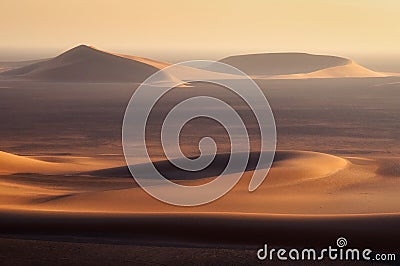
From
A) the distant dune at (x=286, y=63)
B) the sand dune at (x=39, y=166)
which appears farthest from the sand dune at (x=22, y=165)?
the distant dune at (x=286, y=63)

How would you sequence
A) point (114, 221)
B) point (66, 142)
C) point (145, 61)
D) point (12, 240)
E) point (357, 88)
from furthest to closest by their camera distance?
point (145, 61) < point (357, 88) < point (66, 142) < point (114, 221) < point (12, 240)

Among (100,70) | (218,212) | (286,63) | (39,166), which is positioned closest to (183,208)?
(218,212)

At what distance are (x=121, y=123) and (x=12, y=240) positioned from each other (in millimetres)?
31084

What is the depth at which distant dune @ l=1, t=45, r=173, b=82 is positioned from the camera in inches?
3610

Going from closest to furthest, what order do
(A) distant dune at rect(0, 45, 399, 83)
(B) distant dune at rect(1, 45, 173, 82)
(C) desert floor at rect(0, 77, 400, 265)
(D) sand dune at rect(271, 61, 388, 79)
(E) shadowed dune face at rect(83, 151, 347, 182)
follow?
1. (C) desert floor at rect(0, 77, 400, 265)
2. (E) shadowed dune face at rect(83, 151, 347, 182)
3. (B) distant dune at rect(1, 45, 173, 82)
4. (A) distant dune at rect(0, 45, 399, 83)
5. (D) sand dune at rect(271, 61, 388, 79)

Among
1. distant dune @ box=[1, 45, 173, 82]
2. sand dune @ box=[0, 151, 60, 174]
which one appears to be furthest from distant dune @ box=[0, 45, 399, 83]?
sand dune @ box=[0, 151, 60, 174]

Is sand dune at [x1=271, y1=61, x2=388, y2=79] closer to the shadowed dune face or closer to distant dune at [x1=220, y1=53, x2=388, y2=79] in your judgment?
distant dune at [x1=220, y1=53, x2=388, y2=79]

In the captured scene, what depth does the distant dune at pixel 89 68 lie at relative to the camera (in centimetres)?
9169

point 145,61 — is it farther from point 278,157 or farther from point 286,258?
point 286,258

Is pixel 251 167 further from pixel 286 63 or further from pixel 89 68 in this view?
pixel 286 63

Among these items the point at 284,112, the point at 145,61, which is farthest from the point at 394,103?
the point at 145,61

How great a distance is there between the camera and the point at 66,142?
1497 inches

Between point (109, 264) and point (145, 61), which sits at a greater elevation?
point (145, 61)

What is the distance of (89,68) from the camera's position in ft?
314
